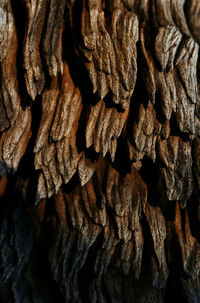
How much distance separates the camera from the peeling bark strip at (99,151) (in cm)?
70

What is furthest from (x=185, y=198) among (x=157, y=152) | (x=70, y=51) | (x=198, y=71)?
(x=70, y=51)

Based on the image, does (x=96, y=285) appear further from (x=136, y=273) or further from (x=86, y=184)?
(x=86, y=184)

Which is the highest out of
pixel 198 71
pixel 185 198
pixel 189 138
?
pixel 198 71

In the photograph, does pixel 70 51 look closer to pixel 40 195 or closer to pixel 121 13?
pixel 121 13

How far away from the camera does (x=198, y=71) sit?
77 centimetres

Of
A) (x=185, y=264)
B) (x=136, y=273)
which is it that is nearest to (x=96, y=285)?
(x=136, y=273)

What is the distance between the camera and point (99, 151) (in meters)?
0.74

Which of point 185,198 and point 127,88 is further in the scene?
point 185,198

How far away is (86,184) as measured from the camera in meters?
0.82

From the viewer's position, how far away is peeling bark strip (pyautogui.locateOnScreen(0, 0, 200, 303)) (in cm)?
70

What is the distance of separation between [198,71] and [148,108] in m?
0.13

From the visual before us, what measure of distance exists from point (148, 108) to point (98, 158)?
0.15 metres

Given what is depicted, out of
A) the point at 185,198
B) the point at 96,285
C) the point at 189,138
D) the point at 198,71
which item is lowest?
the point at 96,285

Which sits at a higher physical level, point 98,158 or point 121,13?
point 121,13
